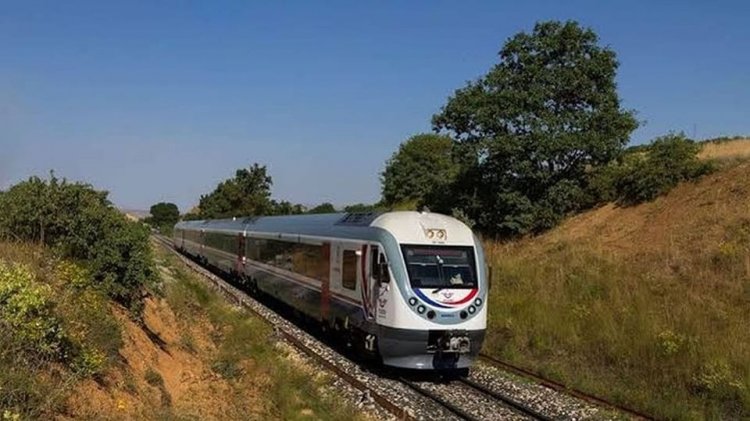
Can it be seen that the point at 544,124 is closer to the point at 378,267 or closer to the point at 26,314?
the point at 378,267

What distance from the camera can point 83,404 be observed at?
8.04 m

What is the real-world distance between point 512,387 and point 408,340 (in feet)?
7.10

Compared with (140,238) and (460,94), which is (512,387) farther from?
(460,94)

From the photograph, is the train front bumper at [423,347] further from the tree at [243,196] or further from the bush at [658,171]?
the tree at [243,196]

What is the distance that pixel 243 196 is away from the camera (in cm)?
8162

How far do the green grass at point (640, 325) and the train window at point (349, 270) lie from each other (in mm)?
3981

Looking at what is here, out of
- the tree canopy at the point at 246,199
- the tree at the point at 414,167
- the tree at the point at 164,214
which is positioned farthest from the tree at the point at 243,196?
the tree at the point at 164,214

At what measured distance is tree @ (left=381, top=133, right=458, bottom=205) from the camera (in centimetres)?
5360

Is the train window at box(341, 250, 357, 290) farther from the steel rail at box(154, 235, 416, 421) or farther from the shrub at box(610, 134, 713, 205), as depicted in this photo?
the shrub at box(610, 134, 713, 205)

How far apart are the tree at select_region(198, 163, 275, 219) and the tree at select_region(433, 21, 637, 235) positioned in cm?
5156

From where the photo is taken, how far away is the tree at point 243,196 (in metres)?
80.3

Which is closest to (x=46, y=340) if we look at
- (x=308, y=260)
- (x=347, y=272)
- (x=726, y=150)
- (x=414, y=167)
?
(x=347, y=272)

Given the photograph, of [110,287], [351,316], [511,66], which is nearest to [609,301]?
[351,316]

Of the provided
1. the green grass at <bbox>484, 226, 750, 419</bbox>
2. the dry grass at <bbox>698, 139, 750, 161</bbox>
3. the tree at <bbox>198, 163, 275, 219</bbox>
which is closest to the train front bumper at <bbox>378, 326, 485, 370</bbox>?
the green grass at <bbox>484, 226, 750, 419</bbox>
